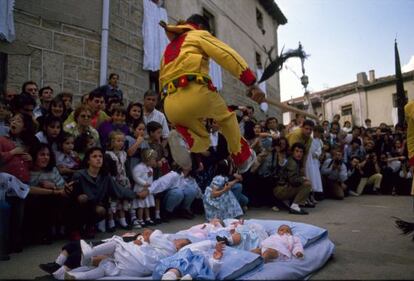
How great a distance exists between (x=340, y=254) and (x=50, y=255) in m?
2.60

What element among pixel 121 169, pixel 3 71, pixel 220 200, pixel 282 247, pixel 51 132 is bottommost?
pixel 282 247

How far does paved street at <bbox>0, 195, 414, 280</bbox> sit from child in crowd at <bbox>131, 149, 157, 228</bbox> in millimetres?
300

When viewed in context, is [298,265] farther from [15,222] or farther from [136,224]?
[15,222]

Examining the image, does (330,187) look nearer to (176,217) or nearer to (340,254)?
(176,217)

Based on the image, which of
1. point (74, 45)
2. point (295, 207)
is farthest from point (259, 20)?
point (295, 207)

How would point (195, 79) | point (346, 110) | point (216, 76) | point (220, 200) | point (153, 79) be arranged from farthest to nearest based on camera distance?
point (346, 110) → point (216, 76) → point (153, 79) → point (220, 200) → point (195, 79)

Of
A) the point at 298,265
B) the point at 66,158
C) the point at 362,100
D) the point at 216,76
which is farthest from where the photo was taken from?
the point at 362,100

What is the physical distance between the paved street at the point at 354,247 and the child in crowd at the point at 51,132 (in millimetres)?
1131

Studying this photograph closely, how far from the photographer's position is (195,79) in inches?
118

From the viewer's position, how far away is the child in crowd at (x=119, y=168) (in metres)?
4.20

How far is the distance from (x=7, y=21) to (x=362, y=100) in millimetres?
21753

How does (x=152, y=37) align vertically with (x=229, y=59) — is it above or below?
above

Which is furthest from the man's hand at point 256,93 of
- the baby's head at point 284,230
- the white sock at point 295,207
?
the white sock at point 295,207

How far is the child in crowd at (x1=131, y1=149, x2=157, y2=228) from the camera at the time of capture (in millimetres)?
4371
